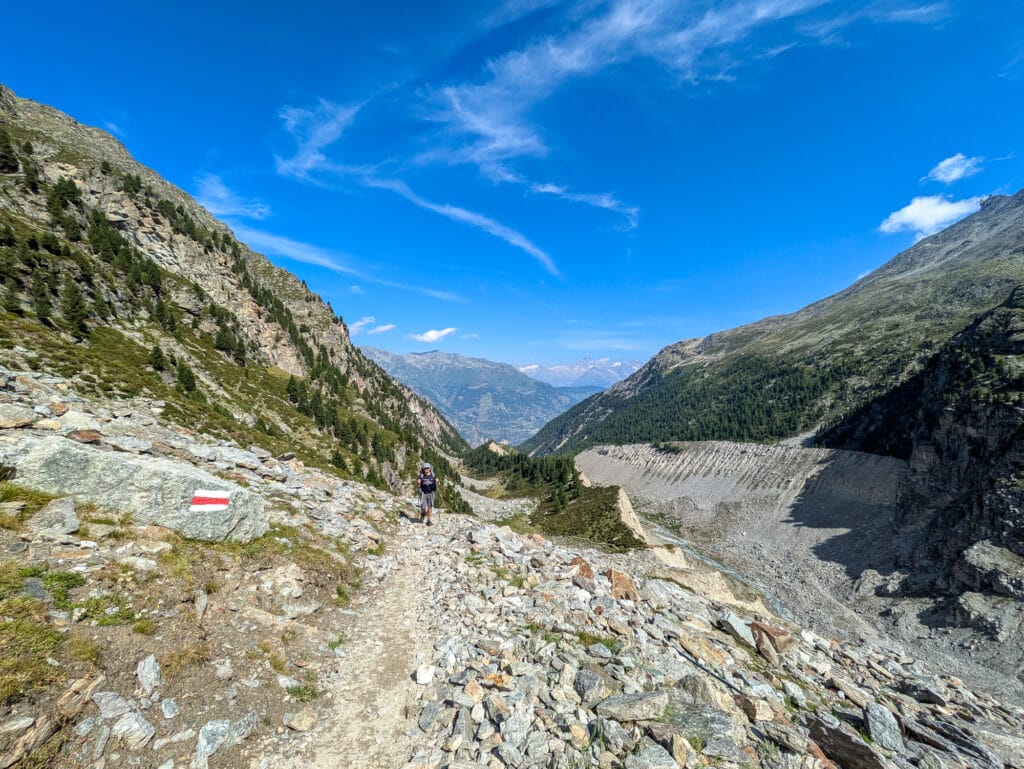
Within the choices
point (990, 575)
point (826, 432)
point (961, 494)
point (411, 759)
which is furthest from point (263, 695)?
point (826, 432)

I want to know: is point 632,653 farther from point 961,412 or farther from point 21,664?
point 961,412

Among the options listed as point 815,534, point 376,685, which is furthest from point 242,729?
point 815,534

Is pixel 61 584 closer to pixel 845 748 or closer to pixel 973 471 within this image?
pixel 845 748

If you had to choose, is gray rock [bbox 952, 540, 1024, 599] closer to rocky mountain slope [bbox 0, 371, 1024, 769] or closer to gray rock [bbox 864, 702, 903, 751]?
rocky mountain slope [bbox 0, 371, 1024, 769]

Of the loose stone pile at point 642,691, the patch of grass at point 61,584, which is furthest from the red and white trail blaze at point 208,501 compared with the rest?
the loose stone pile at point 642,691

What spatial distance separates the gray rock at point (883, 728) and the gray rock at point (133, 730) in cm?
1622

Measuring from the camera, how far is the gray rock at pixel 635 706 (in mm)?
8258

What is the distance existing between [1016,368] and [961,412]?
9367mm

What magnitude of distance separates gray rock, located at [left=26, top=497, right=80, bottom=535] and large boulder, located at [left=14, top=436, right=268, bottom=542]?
0.95 meters

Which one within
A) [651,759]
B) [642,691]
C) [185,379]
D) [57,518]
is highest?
[185,379]

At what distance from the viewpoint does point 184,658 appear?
313 inches

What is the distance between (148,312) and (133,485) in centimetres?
5142

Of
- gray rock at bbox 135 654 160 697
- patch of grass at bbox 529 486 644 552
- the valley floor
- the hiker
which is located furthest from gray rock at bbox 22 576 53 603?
the valley floor

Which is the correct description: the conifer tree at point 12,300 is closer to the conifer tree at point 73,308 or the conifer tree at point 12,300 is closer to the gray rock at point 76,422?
the conifer tree at point 73,308
